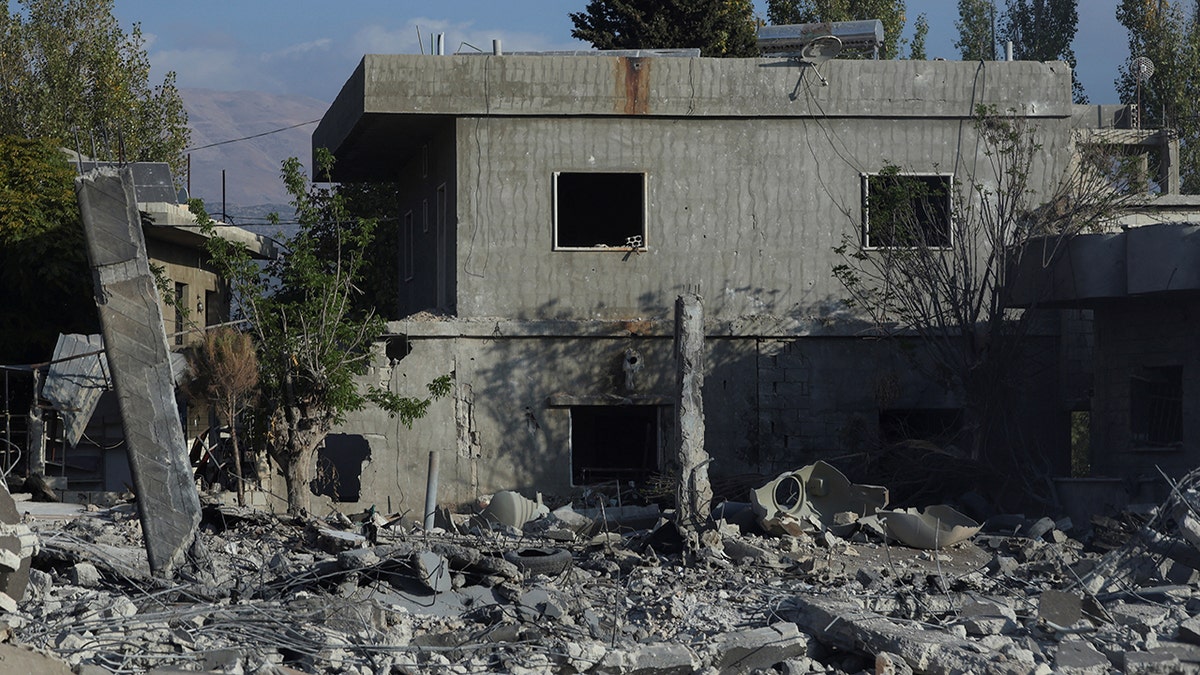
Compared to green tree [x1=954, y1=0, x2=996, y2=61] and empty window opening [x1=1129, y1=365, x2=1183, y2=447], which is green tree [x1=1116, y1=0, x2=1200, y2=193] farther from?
empty window opening [x1=1129, y1=365, x2=1183, y2=447]

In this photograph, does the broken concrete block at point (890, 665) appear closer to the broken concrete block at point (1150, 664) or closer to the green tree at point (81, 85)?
the broken concrete block at point (1150, 664)

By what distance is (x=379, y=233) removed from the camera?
28.7 metres

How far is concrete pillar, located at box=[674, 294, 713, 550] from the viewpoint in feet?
45.4

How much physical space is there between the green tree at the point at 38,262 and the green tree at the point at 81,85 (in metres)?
7.58

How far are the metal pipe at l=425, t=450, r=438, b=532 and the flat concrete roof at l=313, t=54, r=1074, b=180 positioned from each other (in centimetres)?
429

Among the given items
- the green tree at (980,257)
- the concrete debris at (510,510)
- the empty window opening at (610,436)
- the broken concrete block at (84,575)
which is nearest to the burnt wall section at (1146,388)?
the green tree at (980,257)

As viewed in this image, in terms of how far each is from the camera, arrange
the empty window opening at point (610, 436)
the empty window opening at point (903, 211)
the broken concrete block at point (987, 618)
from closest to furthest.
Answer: the broken concrete block at point (987, 618) < the empty window opening at point (903, 211) < the empty window opening at point (610, 436)

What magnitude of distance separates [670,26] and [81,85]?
49.8 feet

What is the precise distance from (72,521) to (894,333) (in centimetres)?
977

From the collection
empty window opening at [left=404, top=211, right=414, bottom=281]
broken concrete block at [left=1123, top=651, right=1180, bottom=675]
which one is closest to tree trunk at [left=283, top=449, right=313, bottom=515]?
empty window opening at [left=404, top=211, right=414, bottom=281]

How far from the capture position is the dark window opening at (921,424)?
17.3 metres

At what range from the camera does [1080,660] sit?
8656 mm

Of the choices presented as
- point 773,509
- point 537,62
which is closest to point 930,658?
point 773,509

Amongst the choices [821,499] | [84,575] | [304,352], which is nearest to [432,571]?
[84,575]
